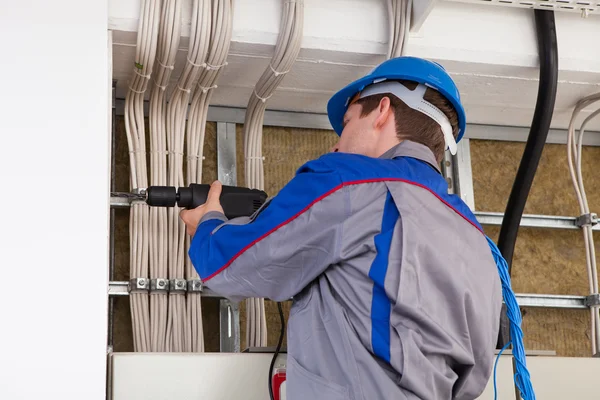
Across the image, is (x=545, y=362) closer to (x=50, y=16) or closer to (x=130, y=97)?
(x=130, y=97)

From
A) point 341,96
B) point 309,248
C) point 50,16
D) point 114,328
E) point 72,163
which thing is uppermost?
point 50,16

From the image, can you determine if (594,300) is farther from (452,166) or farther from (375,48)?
(375,48)

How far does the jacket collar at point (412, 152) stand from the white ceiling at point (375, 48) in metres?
0.47

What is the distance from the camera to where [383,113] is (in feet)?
4.38

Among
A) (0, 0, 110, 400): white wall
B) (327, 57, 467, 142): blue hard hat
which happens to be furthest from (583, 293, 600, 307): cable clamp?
(0, 0, 110, 400): white wall

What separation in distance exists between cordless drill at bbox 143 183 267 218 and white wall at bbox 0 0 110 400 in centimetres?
17

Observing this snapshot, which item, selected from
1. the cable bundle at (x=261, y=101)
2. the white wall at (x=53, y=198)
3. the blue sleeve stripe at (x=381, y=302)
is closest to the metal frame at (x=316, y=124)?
the cable bundle at (x=261, y=101)

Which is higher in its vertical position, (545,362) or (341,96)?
(341,96)

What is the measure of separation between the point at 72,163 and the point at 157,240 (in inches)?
16.2

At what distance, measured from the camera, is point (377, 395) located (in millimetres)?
1099

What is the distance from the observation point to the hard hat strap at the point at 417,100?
1.34 meters

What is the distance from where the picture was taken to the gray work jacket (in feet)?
3.66

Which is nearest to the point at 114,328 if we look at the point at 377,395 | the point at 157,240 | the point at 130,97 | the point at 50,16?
the point at 157,240

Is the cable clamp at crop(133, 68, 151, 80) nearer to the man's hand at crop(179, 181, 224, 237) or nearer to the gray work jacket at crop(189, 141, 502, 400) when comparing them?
the man's hand at crop(179, 181, 224, 237)
